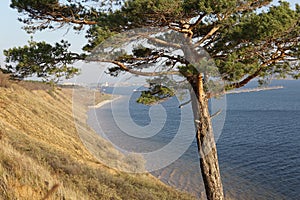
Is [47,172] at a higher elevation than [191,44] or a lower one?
lower

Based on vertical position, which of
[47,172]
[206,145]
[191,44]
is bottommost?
[47,172]

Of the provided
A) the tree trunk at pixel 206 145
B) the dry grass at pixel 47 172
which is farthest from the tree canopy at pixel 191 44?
the dry grass at pixel 47 172

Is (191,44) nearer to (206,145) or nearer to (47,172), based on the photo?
(206,145)

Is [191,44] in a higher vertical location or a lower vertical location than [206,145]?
higher

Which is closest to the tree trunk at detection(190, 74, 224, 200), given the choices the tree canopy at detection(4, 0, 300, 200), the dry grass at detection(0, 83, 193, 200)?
the tree canopy at detection(4, 0, 300, 200)

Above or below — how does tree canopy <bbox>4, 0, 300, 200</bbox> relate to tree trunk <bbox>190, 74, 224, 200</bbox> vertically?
above

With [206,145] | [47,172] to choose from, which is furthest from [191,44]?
[47,172]

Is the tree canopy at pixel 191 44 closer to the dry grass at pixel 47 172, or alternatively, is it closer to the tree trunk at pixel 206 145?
the tree trunk at pixel 206 145

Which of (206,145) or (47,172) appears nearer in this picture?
(47,172)

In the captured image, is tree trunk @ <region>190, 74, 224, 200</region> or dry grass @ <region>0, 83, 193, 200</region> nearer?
dry grass @ <region>0, 83, 193, 200</region>

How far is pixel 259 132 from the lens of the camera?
124ft

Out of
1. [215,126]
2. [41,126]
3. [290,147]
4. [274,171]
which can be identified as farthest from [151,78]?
[215,126]

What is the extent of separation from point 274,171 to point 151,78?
17.8 metres

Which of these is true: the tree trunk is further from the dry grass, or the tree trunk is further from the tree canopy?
the dry grass
